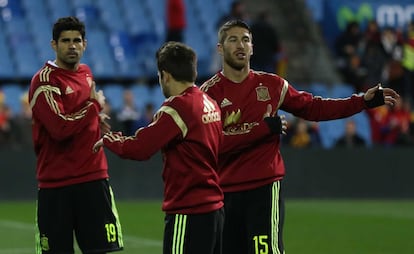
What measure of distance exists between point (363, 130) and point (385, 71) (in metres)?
1.37

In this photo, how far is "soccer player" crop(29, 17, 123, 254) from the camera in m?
8.52

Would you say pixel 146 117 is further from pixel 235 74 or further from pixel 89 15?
pixel 235 74

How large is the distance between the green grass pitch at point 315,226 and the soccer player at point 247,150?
4.05 m

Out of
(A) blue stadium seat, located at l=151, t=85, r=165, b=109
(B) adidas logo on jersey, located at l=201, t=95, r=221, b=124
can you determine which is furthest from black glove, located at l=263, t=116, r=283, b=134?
(A) blue stadium seat, located at l=151, t=85, r=165, b=109

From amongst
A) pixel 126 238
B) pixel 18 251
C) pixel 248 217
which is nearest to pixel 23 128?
pixel 126 238

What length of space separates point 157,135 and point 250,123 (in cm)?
139

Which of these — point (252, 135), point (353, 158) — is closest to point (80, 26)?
point (252, 135)

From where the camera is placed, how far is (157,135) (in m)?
7.07

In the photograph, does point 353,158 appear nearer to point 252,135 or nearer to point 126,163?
point 126,163

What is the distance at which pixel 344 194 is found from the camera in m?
20.1

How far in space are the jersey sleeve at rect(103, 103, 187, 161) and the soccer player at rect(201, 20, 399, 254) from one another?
4.04 feet

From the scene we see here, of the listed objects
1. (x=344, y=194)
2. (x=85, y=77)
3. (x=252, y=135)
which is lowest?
(x=344, y=194)

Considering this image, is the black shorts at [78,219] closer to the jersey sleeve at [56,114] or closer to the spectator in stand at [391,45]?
the jersey sleeve at [56,114]

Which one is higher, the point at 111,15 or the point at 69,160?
the point at 111,15
